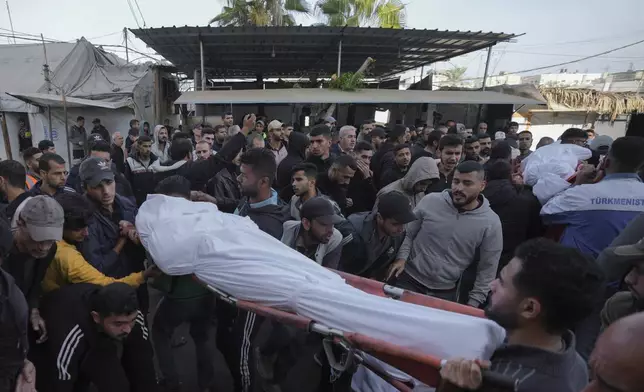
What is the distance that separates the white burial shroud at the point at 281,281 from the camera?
1239mm

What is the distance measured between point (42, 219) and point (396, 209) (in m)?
1.88

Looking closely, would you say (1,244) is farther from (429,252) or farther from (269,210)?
(429,252)

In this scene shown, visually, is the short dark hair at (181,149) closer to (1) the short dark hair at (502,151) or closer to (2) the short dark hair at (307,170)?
(2) the short dark hair at (307,170)

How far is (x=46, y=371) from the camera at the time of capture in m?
1.87

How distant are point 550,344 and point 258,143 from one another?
154 inches

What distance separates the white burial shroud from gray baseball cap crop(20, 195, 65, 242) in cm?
36

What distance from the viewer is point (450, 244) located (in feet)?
8.06

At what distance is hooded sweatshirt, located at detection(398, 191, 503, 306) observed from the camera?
7.86 feet

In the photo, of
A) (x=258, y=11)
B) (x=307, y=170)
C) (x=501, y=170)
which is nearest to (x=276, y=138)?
(x=307, y=170)

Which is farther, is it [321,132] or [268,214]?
[321,132]

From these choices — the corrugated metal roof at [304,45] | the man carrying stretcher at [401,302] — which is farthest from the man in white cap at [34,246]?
the corrugated metal roof at [304,45]

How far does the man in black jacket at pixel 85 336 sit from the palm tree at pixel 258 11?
14.0 metres

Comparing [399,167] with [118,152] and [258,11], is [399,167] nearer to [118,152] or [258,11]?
[118,152]

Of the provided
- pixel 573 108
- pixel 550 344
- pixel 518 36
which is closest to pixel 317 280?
pixel 550 344
